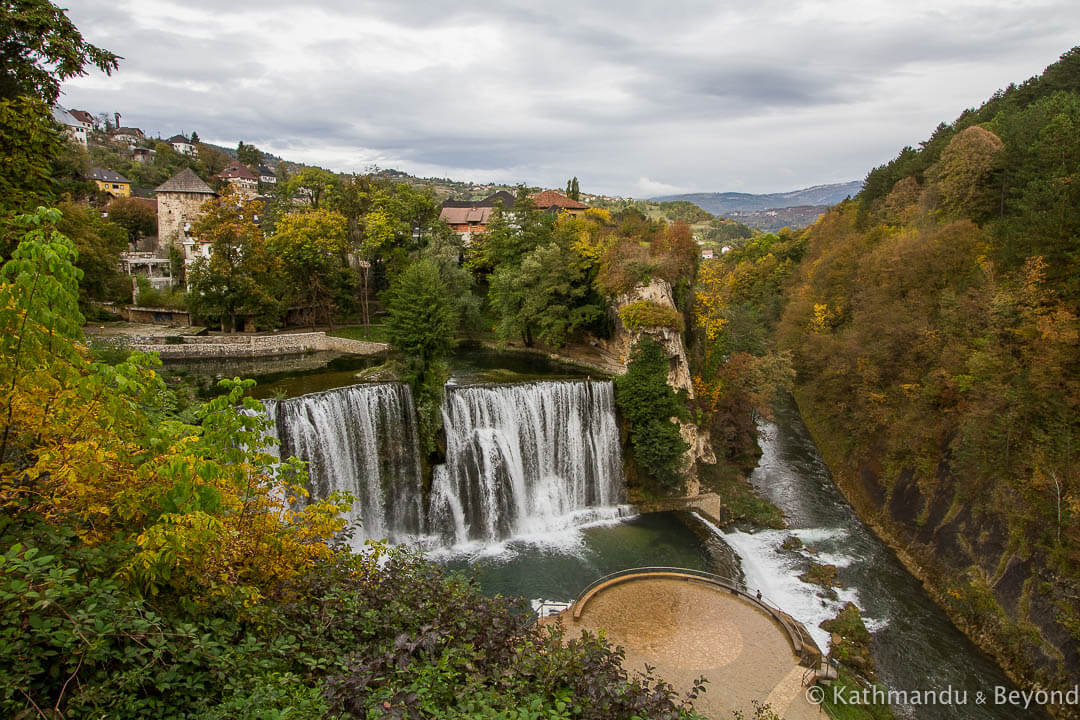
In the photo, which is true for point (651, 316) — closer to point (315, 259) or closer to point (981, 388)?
point (981, 388)

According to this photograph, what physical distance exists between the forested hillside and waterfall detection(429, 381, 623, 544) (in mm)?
11557

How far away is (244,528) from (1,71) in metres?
9.20

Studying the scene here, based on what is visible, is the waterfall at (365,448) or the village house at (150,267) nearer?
the waterfall at (365,448)

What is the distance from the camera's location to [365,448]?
759 inches

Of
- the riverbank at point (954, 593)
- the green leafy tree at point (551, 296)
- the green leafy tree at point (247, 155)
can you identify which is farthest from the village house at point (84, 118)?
the riverbank at point (954, 593)

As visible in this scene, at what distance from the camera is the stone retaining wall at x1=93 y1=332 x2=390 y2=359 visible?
28.8 meters

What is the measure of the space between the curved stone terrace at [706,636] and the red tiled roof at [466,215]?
43.2 m

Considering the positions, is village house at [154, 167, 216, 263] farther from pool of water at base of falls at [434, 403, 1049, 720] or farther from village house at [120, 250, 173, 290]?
pool of water at base of falls at [434, 403, 1049, 720]

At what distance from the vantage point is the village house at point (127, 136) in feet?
316

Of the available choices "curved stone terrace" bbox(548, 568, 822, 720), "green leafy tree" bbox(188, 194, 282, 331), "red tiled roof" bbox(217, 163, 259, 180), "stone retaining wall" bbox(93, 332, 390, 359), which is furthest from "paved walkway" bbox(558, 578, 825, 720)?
"red tiled roof" bbox(217, 163, 259, 180)

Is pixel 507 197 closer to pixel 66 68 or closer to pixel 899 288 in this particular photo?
pixel 899 288

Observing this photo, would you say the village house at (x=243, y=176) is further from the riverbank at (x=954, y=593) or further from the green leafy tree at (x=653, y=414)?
the riverbank at (x=954, y=593)

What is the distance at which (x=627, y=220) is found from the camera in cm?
3784

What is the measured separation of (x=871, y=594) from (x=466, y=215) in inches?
1862
